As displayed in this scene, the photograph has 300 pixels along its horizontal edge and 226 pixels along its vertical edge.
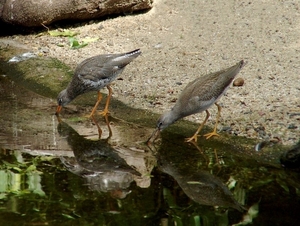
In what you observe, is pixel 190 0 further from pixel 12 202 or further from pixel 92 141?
pixel 12 202

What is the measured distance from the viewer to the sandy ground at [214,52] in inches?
307

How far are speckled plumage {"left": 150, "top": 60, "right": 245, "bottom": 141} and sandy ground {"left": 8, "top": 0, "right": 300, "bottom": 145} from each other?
39 cm

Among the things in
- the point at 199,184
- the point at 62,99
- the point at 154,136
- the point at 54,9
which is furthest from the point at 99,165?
the point at 54,9

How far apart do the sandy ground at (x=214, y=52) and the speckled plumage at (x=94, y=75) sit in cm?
43

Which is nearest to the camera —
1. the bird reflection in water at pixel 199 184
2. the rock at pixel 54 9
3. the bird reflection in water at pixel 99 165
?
the bird reflection in water at pixel 199 184

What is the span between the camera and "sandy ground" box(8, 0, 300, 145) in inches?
307

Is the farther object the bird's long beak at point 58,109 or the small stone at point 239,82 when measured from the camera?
the small stone at point 239,82

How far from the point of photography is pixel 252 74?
8.83 metres

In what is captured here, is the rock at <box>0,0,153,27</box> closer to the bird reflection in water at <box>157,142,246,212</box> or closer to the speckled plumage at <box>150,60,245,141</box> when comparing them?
the speckled plumage at <box>150,60,245,141</box>

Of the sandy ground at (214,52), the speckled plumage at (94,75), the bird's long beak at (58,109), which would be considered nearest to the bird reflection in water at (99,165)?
the bird's long beak at (58,109)

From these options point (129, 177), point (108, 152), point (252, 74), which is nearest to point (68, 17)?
point (252, 74)

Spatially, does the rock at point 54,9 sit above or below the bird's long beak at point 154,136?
above

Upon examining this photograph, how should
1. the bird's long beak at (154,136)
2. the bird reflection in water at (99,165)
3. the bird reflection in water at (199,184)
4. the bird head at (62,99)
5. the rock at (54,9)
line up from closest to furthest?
the bird reflection in water at (199,184) < the bird reflection in water at (99,165) < the bird's long beak at (154,136) < the bird head at (62,99) < the rock at (54,9)

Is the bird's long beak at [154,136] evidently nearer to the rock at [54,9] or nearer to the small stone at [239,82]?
the small stone at [239,82]
